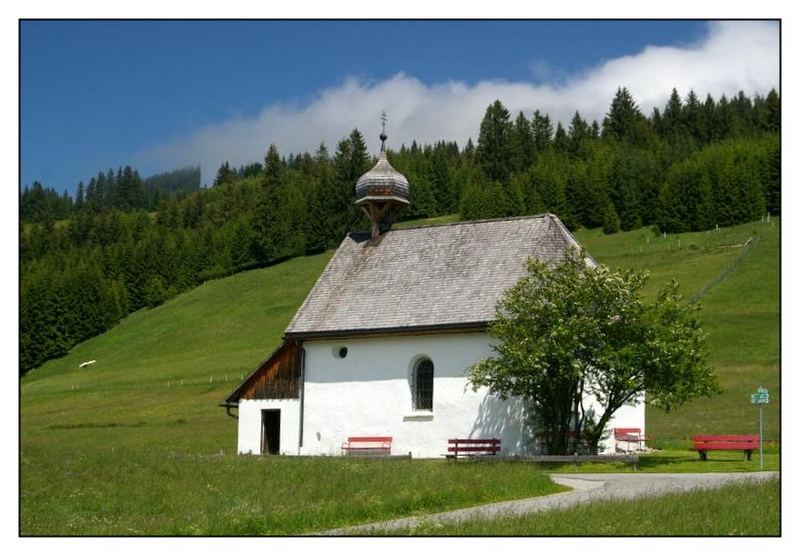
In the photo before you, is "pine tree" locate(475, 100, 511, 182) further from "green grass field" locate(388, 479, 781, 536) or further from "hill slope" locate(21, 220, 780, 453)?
"green grass field" locate(388, 479, 781, 536)

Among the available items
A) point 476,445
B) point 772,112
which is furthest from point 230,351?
point 772,112

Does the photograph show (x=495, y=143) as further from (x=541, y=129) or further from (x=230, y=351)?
(x=230, y=351)

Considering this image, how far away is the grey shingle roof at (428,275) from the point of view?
111 ft

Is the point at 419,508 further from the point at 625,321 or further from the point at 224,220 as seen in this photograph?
the point at 224,220

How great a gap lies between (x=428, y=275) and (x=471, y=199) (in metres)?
85.9

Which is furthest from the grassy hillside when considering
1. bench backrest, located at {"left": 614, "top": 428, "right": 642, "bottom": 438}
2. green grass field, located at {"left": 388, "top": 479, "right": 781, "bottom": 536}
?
green grass field, located at {"left": 388, "top": 479, "right": 781, "bottom": 536}

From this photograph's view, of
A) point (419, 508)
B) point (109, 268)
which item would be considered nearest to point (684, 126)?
point (109, 268)

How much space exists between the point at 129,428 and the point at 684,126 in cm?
12960

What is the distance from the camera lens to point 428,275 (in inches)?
1416

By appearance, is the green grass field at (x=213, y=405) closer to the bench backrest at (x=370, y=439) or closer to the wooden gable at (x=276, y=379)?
the wooden gable at (x=276, y=379)

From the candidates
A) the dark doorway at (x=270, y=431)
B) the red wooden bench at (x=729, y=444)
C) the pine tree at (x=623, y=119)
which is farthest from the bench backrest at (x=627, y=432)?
the pine tree at (x=623, y=119)

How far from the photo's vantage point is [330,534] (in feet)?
46.9

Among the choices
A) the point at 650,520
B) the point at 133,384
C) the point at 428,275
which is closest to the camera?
the point at 650,520

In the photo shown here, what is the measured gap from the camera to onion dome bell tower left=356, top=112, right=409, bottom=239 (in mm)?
40312
